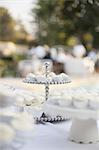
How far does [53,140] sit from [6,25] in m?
5.49

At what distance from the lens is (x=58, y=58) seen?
19.3ft

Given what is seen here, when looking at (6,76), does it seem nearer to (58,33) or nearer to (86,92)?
(58,33)

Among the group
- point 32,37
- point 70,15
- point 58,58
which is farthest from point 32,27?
point 58,58

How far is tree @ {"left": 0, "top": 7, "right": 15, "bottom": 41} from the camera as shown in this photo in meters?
6.93

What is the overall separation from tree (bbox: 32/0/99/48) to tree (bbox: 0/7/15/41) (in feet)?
1.60

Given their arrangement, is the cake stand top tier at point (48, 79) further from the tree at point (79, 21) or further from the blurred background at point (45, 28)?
the tree at point (79, 21)

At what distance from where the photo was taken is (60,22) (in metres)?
7.70

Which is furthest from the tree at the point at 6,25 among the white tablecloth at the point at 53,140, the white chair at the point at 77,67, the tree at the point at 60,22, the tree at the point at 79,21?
the white tablecloth at the point at 53,140

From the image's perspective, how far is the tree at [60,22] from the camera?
7324 millimetres

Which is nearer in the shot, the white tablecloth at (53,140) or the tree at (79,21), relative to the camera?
the white tablecloth at (53,140)

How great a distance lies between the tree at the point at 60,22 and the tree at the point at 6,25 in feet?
1.60

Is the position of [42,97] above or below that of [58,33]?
below

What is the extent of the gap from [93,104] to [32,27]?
5933 millimetres

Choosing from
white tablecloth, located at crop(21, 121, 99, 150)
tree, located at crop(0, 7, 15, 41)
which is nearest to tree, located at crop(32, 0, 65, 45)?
tree, located at crop(0, 7, 15, 41)
